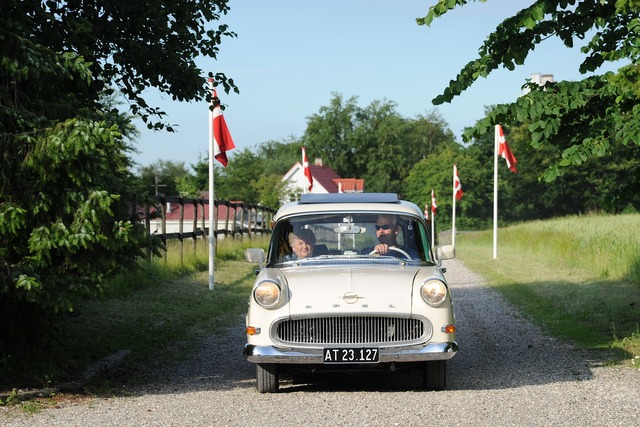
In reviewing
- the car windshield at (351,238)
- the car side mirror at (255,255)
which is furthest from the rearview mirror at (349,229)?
the car side mirror at (255,255)

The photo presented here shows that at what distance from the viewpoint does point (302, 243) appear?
10.2 meters

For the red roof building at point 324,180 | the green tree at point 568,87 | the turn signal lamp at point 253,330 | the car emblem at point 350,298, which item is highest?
the red roof building at point 324,180

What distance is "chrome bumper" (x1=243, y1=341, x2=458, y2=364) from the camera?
28.7ft

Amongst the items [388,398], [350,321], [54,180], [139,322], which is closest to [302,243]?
[350,321]

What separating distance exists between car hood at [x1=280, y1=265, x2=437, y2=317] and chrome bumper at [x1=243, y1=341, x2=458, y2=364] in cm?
32

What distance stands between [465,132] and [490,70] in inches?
33.6

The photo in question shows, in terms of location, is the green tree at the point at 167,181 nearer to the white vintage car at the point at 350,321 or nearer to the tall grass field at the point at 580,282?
the tall grass field at the point at 580,282

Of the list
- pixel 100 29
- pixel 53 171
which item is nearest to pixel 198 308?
pixel 100 29

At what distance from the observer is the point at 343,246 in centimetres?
1019

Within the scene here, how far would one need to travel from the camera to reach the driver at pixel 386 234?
33.4 ft

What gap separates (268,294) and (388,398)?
1380 mm

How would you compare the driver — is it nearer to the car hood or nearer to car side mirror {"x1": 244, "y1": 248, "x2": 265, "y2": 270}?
the car hood

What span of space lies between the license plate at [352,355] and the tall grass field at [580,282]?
3311 mm

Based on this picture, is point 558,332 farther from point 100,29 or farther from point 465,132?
point 100,29
